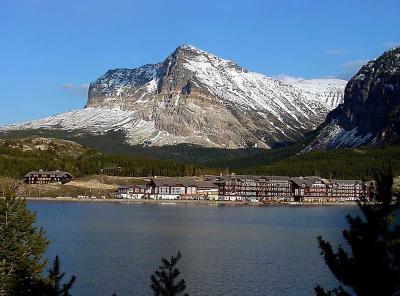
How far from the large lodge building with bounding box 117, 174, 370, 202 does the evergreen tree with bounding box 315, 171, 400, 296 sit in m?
165

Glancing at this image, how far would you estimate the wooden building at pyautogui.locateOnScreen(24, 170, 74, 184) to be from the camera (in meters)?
184

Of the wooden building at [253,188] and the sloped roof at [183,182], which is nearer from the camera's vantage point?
the sloped roof at [183,182]

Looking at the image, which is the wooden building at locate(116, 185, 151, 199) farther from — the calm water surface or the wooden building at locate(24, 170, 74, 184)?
the calm water surface

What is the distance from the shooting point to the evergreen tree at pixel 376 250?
16797 millimetres

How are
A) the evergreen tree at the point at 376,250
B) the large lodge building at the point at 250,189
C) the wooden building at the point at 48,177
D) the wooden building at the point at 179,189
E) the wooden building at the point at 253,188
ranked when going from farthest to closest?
the wooden building at the point at 253,188
the wooden building at the point at 48,177
the large lodge building at the point at 250,189
the wooden building at the point at 179,189
the evergreen tree at the point at 376,250

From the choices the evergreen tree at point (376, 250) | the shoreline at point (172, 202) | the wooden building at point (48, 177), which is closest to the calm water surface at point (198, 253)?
the evergreen tree at point (376, 250)

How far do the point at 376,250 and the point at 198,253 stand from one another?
46770mm

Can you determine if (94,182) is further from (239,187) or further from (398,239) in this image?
(398,239)

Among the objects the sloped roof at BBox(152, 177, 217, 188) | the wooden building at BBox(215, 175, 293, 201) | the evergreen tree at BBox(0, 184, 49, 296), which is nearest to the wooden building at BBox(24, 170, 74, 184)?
the sloped roof at BBox(152, 177, 217, 188)

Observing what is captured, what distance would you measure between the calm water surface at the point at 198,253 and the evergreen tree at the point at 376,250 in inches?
1051

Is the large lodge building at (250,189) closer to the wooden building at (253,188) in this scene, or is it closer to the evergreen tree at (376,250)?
the wooden building at (253,188)

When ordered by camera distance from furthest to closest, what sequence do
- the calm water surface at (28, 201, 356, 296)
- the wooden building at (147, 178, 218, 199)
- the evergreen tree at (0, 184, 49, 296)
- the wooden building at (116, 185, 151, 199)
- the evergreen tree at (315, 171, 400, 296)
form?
the wooden building at (147, 178, 218, 199) < the wooden building at (116, 185, 151, 199) < the calm water surface at (28, 201, 356, 296) < the evergreen tree at (0, 184, 49, 296) < the evergreen tree at (315, 171, 400, 296)

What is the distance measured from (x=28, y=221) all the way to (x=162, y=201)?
5788 inches

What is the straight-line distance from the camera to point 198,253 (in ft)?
206
